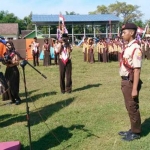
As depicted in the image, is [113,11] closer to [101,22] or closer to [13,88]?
[101,22]

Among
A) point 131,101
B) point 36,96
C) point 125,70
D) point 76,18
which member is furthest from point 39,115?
point 76,18

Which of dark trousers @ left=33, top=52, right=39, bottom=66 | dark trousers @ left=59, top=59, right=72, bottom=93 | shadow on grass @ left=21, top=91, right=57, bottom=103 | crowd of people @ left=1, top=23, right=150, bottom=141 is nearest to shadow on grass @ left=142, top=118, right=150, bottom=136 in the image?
crowd of people @ left=1, top=23, right=150, bottom=141

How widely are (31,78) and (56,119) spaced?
7.16 meters

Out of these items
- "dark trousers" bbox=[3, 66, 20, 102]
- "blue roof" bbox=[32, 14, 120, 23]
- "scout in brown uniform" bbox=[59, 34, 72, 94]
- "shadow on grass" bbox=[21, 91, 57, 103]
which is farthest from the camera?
"blue roof" bbox=[32, 14, 120, 23]

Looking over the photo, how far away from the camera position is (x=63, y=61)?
926 centimetres

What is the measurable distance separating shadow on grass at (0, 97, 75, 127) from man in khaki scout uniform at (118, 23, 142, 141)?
7.23 feet

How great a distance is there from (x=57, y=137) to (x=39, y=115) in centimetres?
160

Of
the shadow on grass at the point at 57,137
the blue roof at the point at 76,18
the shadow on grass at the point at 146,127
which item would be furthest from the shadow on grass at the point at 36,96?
the blue roof at the point at 76,18

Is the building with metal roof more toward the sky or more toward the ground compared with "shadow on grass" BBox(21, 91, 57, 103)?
more toward the sky

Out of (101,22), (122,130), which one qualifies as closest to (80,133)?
(122,130)

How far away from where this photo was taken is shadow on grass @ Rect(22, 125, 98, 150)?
529 centimetres

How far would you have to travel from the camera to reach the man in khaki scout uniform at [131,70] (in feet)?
16.3

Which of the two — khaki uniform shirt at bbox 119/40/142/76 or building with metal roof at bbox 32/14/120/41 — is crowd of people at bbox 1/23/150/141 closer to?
khaki uniform shirt at bbox 119/40/142/76

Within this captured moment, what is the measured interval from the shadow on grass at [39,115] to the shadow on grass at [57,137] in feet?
2.57
